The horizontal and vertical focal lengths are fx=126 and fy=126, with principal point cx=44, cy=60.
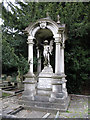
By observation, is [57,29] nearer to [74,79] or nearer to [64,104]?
[64,104]

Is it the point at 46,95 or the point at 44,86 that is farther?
the point at 44,86

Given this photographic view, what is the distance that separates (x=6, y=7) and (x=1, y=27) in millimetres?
1726

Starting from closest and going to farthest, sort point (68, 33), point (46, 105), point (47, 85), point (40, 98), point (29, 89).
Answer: point (46, 105) < point (40, 98) < point (29, 89) < point (47, 85) < point (68, 33)

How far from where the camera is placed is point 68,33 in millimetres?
8453

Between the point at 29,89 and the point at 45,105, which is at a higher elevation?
the point at 29,89

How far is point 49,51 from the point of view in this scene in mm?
7402

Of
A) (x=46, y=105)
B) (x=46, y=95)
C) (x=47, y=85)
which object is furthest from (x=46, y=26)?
(x=46, y=105)

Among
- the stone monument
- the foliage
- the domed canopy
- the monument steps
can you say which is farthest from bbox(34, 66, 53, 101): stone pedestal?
the domed canopy

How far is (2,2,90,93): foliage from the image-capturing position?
849 centimetres

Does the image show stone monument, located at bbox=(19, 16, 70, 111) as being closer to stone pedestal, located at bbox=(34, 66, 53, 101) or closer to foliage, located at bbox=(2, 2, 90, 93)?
stone pedestal, located at bbox=(34, 66, 53, 101)

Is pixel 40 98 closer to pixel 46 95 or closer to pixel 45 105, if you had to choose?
pixel 46 95

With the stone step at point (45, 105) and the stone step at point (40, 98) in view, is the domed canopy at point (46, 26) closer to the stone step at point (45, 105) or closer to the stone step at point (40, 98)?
the stone step at point (40, 98)

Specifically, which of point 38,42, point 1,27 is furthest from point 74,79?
point 1,27

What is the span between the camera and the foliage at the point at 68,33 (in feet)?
27.9
